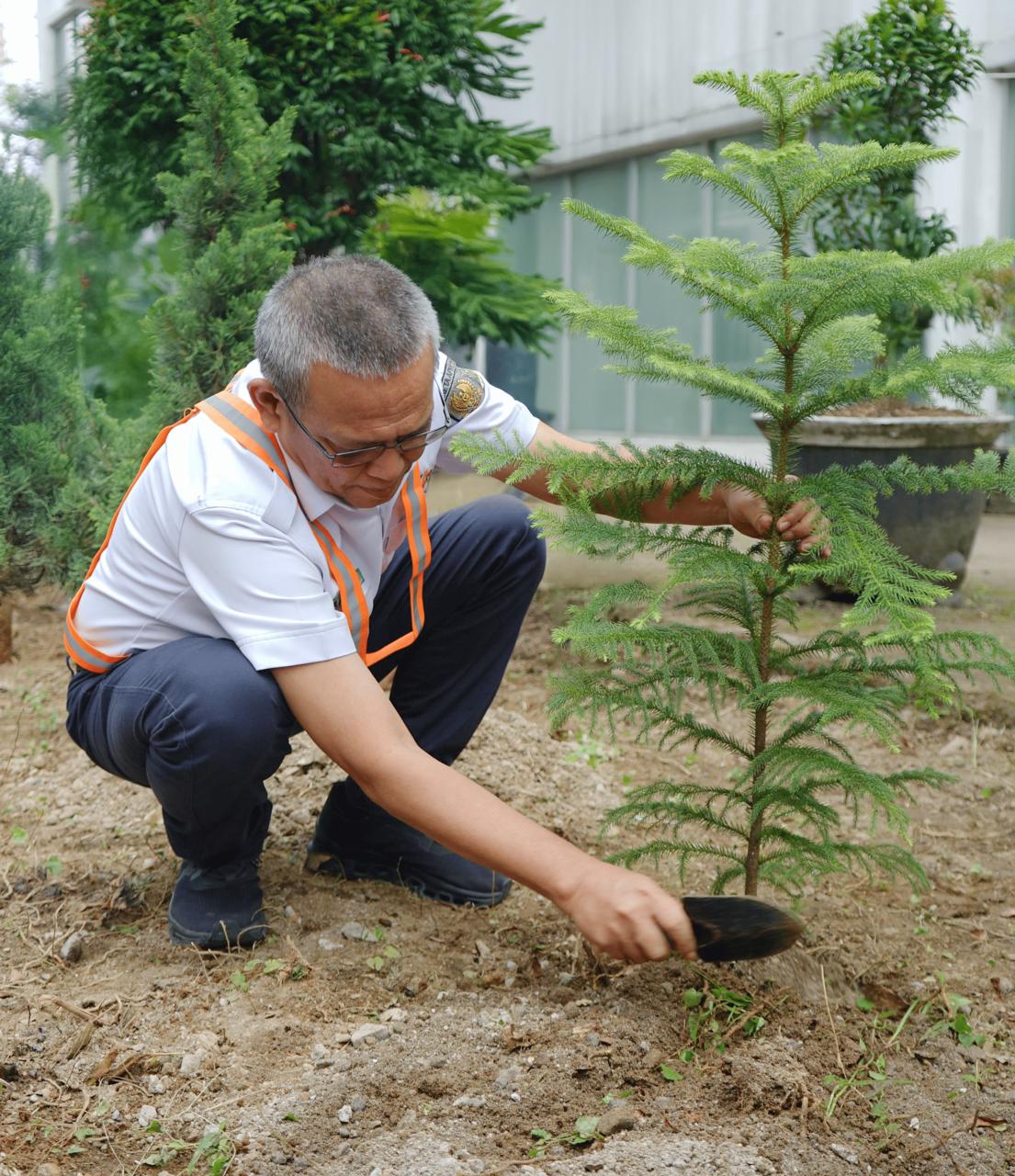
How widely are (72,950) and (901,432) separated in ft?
13.6

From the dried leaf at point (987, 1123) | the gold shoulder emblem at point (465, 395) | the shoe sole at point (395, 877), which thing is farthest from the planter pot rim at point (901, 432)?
the dried leaf at point (987, 1123)

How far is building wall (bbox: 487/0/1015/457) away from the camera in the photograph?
768 cm

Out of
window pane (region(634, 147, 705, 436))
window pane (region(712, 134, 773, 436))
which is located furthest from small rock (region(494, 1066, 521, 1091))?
window pane (region(634, 147, 705, 436))

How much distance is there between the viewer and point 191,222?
4.04m

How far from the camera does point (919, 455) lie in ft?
18.0

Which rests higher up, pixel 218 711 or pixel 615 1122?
pixel 218 711

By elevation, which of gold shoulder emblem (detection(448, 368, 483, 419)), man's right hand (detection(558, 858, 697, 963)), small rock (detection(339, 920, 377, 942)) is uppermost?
gold shoulder emblem (detection(448, 368, 483, 419))

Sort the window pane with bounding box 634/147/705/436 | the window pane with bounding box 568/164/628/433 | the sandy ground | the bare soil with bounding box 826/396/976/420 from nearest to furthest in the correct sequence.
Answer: the sandy ground < the bare soil with bounding box 826/396/976/420 < the window pane with bounding box 634/147/705/436 < the window pane with bounding box 568/164/628/433

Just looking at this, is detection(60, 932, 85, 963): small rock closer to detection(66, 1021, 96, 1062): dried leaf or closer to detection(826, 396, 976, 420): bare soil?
detection(66, 1021, 96, 1062): dried leaf

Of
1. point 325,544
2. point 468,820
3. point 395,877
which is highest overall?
point 325,544

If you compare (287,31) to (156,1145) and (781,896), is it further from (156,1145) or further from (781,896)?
(156,1145)

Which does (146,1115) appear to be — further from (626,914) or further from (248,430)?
(248,430)

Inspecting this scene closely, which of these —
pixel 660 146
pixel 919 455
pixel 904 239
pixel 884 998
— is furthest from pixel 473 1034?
pixel 660 146

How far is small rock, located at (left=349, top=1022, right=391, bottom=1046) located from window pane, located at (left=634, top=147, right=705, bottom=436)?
777 cm
